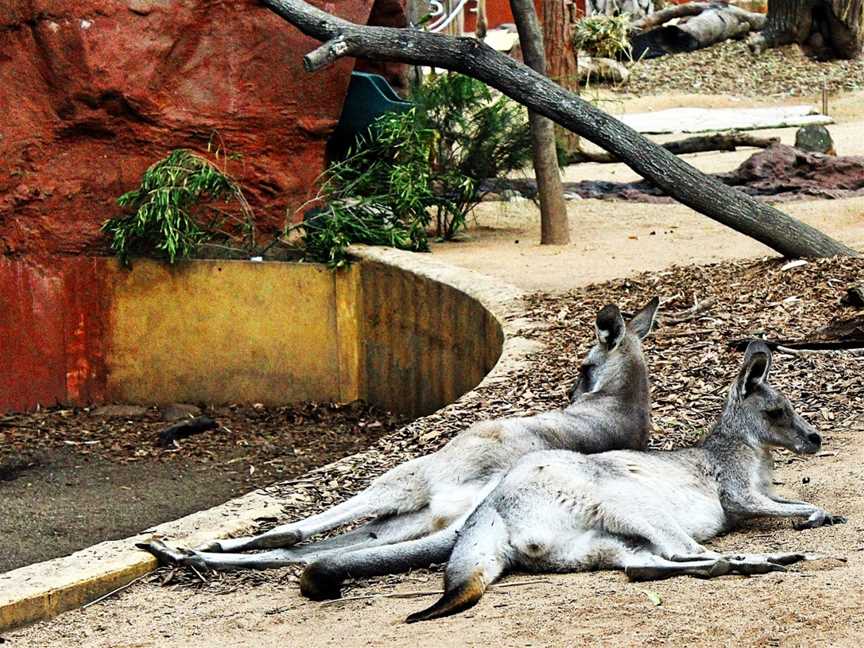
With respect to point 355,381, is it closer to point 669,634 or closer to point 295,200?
point 295,200

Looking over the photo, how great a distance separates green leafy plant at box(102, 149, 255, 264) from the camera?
1004cm

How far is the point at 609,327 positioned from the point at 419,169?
5514 millimetres

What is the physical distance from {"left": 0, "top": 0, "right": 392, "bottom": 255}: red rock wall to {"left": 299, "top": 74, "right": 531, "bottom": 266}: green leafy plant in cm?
47

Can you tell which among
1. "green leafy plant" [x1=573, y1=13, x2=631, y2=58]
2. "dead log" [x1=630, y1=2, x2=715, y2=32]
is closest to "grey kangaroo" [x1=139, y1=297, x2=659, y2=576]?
"green leafy plant" [x1=573, y1=13, x2=631, y2=58]

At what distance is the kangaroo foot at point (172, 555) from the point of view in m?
5.14

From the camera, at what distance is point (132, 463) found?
9.02 meters

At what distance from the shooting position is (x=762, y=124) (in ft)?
61.1

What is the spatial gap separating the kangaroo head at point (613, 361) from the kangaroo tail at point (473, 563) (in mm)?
1420

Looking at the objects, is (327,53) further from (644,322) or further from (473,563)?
(473,563)

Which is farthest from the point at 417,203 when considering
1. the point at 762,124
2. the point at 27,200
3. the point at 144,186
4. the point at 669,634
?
the point at 762,124

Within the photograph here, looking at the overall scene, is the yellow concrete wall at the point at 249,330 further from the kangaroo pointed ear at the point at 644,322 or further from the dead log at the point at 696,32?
the dead log at the point at 696,32

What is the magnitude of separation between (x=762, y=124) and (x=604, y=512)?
14923 mm

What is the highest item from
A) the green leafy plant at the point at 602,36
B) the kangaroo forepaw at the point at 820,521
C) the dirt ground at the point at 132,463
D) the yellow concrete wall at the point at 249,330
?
the green leafy plant at the point at 602,36

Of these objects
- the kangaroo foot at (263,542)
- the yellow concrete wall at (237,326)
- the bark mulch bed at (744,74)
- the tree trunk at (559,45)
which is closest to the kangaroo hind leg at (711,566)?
the kangaroo foot at (263,542)
